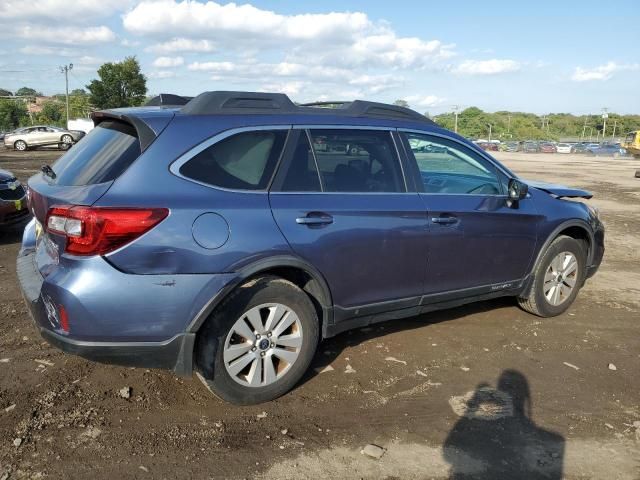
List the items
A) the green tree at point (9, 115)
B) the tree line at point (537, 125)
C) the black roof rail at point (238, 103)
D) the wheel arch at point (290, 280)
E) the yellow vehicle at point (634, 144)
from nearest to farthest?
the wheel arch at point (290, 280), the black roof rail at point (238, 103), the yellow vehicle at point (634, 144), the green tree at point (9, 115), the tree line at point (537, 125)

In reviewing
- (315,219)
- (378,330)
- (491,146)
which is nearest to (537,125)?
(491,146)

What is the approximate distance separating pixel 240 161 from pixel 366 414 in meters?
1.70

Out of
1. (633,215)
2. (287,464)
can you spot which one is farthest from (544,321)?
(633,215)

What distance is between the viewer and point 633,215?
38.4 ft

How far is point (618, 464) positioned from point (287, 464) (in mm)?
1749

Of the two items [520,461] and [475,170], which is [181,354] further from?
[475,170]

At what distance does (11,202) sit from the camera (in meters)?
7.25

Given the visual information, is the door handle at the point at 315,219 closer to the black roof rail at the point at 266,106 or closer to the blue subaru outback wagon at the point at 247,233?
the blue subaru outback wagon at the point at 247,233

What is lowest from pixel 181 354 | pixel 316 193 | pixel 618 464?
pixel 618 464

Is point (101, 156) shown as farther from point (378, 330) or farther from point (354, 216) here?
point (378, 330)

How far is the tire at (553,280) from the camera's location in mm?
4914

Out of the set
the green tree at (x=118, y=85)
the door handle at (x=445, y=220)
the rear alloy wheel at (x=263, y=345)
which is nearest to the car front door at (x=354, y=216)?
the door handle at (x=445, y=220)

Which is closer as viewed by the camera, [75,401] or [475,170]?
[75,401]

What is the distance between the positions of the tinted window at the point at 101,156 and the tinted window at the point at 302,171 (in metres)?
0.90
